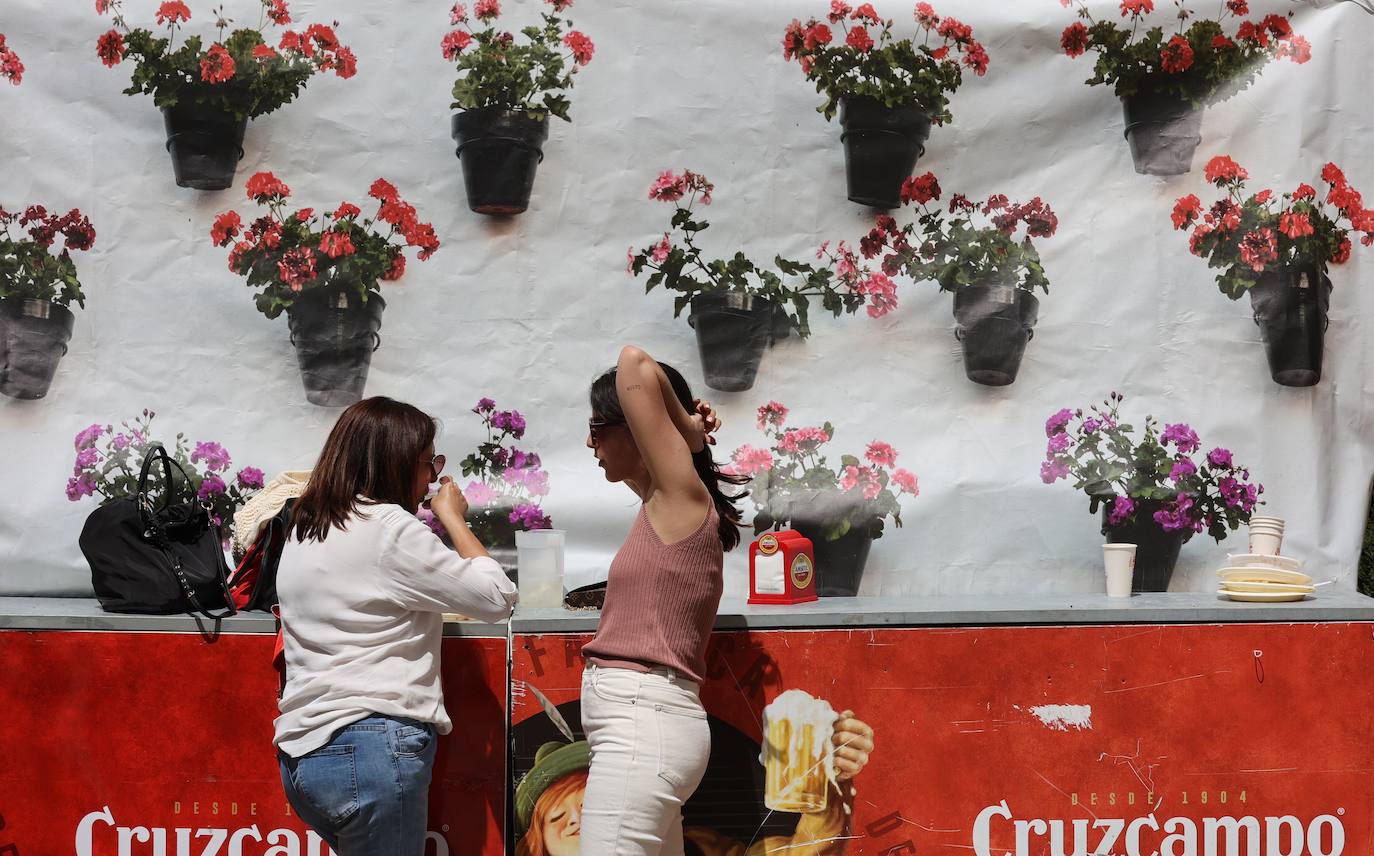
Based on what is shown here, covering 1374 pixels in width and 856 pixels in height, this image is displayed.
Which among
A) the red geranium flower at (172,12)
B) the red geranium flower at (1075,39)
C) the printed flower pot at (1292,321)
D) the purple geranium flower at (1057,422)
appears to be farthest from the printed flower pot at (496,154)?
the printed flower pot at (1292,321)

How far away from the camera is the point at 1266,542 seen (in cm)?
342

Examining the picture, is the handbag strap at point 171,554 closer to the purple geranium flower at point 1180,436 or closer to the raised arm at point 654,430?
the raised arm at point 654,430

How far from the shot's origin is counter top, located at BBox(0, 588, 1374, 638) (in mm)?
3047

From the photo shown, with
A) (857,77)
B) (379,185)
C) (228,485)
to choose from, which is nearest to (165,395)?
(228,485)

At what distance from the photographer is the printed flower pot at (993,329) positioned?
143 inches

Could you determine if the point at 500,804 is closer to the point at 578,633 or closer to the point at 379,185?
the point at 578,633

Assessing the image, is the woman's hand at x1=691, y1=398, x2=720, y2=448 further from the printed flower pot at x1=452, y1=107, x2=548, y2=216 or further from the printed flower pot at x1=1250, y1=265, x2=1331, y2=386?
the printed flower pot at x1=1250, y1=265, x2=1331, y2=386

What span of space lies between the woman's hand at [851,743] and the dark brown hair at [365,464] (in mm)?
1246

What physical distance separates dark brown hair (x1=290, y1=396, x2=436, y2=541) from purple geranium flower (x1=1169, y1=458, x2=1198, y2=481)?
2217mm

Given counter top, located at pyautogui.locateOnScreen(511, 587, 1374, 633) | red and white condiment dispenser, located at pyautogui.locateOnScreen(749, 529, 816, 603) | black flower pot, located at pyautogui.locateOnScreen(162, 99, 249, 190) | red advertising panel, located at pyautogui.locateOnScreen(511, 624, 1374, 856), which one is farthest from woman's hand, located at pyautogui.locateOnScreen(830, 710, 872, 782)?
black flower pot, located at pyautogui.locateOnScreen(162, 99, 249, 190)

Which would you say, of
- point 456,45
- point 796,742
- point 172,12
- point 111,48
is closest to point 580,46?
point 456,45

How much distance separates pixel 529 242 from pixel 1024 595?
172 cm

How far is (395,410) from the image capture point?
98.3 inches

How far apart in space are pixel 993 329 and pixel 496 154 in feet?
4.90
